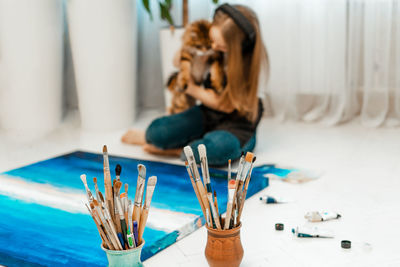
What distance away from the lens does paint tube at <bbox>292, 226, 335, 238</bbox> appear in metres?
1.01

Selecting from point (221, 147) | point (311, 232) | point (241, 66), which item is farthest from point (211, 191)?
point (241, 66)

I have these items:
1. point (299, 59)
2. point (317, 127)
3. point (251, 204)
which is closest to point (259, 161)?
point (251, 204)

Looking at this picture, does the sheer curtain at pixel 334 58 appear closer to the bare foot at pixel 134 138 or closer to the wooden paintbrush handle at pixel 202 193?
the bare foot at pixel 134 138

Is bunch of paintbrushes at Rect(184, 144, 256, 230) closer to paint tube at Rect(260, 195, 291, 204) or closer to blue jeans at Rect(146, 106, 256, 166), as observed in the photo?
paint tube at Rect(260, 195, 291, 204)

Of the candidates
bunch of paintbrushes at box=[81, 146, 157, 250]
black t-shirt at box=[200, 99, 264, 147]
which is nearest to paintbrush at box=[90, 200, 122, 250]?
bunch of paintbrushes at box=[81, 146, 157, 250]

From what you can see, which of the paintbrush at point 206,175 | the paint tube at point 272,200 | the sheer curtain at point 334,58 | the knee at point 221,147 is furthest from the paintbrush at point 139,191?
the sheer curtain at point 334,58

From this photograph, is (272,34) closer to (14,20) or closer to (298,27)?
(298,27)

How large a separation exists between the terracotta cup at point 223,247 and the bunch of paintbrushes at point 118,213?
0.13 meters

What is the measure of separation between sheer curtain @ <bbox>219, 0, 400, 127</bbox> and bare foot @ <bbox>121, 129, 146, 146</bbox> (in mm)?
553

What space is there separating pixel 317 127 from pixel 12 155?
1.21 meters

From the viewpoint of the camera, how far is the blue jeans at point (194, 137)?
1.50m

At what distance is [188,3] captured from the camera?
2.27 metres

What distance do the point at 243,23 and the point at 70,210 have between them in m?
0.79

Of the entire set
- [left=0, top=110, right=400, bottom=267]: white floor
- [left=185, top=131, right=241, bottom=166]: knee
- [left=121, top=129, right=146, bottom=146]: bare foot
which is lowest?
[left=0, top=110, right=400, bottom=267]: white floor
